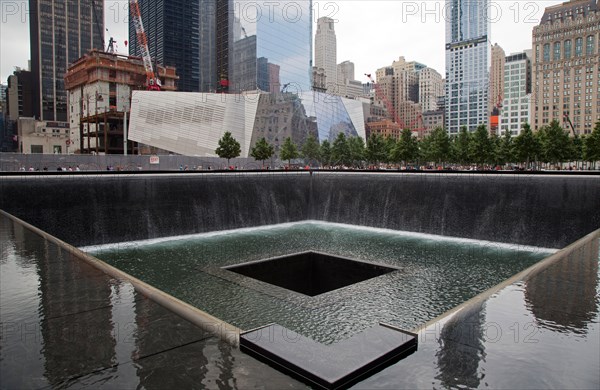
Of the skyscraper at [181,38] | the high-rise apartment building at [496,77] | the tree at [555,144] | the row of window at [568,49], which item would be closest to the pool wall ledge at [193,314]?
the tree at [555,144]

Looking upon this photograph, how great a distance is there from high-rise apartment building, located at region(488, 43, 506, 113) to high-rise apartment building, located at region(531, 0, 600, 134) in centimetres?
5409

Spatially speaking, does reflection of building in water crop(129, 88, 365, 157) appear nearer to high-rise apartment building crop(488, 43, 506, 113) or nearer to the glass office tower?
the glass office tower

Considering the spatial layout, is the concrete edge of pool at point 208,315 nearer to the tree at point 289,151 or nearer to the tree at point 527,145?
the tree at point 527,145

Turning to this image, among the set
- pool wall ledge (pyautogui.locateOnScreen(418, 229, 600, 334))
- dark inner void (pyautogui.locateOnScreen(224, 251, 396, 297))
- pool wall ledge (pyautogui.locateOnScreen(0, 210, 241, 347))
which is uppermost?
pool wall ledge (pyautogui.locateOnScreen(0, 210, 241, 347))

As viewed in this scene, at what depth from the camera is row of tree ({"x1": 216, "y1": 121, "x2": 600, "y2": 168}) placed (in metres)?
39.4

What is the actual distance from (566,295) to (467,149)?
4012 centimetres

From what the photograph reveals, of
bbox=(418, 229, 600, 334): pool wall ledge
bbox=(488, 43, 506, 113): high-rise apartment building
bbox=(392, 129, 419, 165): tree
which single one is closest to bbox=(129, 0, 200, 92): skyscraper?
bbox=(392, 129, 419, 165): tree

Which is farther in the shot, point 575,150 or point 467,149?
point 467,149

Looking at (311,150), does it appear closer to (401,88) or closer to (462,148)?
(462,148)

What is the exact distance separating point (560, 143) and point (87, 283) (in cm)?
4226

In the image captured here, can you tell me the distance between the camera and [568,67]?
8981cm

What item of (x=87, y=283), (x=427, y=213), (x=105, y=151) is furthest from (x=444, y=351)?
(x=105, y=151)

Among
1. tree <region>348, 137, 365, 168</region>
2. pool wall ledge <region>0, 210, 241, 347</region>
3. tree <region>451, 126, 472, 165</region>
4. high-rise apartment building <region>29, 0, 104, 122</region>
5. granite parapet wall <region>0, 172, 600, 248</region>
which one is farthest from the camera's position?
high-rise apartment building <region>29, 0, 104, 122</region>

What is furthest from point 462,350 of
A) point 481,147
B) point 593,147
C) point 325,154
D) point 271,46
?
point 271,46
